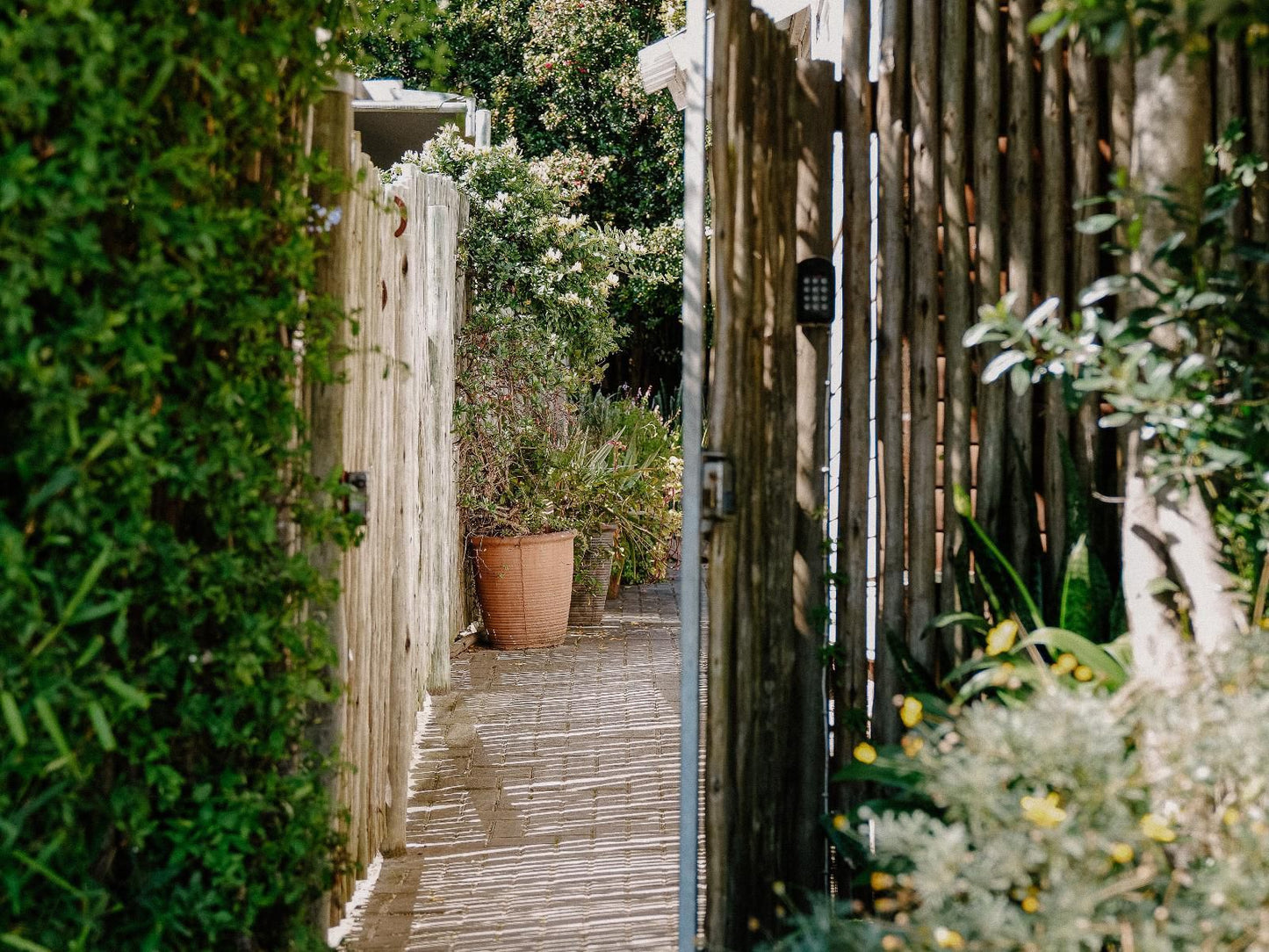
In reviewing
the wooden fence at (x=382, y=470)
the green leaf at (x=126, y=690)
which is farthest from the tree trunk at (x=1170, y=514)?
the green leaf at (x=126, y=690)

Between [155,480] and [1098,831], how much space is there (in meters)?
1.77

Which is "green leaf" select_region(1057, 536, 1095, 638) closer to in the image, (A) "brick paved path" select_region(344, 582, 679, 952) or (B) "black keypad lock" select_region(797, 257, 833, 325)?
(B) "black keypad lock" select_region(797, 257, 833, 325)

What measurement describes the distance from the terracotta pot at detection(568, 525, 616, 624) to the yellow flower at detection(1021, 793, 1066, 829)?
6.16m

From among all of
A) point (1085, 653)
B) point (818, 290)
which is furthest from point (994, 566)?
point (818, 290)

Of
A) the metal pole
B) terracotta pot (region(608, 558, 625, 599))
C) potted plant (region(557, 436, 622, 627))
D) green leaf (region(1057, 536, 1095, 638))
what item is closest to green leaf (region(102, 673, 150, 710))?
the metal pole

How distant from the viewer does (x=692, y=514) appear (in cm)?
286

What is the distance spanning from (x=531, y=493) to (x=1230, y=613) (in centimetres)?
544

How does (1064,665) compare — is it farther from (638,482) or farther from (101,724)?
(638,482)

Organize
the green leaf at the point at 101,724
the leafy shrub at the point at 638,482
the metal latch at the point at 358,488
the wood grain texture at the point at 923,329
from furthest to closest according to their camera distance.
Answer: the leafy shrub at the point at 638,482, the wood grain texture at the point at 923,329, the metal latch at the point at 358,488, the green leaf at the point at 101,724

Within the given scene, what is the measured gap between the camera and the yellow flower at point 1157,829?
2.00 m

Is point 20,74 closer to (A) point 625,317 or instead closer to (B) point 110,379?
(B) point 110,379

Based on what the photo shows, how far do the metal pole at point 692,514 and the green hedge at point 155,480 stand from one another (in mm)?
827

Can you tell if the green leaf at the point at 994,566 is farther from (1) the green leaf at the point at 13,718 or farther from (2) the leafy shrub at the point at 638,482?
(2) the leafy shrub at the point at 638,482

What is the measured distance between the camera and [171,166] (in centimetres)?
210
